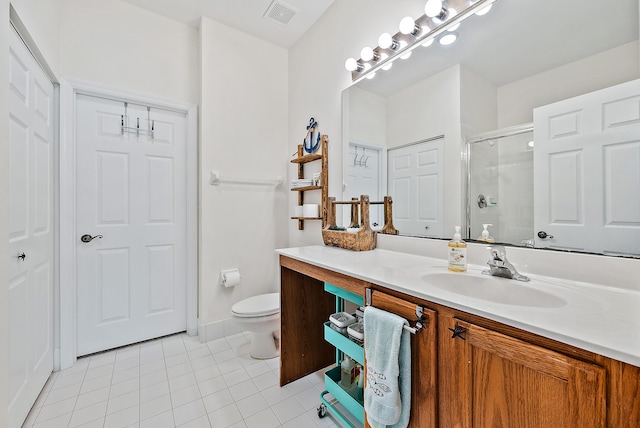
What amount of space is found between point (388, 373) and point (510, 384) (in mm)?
353

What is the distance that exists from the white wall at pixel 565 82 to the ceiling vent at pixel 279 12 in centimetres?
177

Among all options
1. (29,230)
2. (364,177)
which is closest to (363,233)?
(364,177)

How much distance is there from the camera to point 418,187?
1.52 meters

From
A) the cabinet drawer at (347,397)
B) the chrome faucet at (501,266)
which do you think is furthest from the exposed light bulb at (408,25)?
the cabinet drawer at (347,397)

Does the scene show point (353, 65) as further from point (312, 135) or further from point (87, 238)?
point (87, 238)

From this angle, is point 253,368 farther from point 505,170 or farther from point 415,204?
point 505,170

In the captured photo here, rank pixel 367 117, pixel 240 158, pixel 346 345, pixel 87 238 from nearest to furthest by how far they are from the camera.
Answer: pixel 346 345 → pixel 367 117 → pixel 87 238 → pixel 240 158

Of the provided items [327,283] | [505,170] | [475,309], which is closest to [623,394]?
[475,309]

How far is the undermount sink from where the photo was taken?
897 mm

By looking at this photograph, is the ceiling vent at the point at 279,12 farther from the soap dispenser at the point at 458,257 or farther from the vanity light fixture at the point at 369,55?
the soap dispenser at the point at 458,257

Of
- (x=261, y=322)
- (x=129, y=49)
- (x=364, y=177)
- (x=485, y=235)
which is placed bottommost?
(x=261, y=322)

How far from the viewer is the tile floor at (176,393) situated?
1.39m

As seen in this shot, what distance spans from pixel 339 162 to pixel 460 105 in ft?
2.92

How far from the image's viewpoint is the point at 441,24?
53.7 inches
